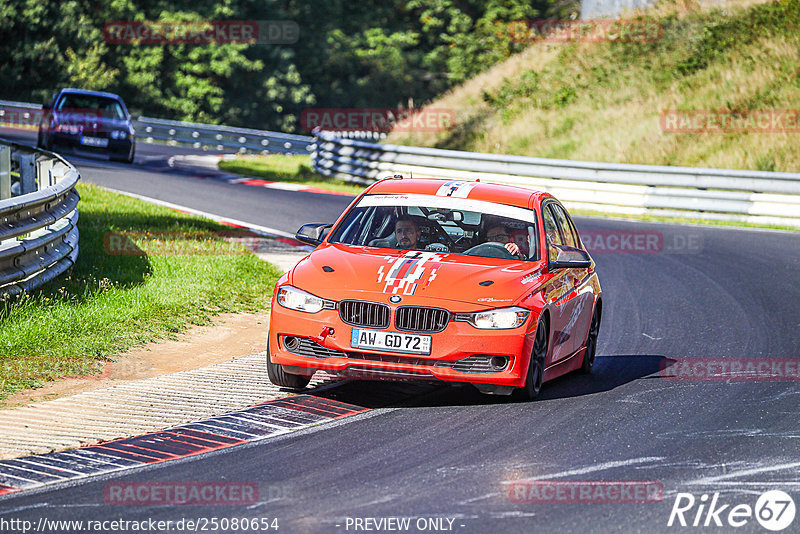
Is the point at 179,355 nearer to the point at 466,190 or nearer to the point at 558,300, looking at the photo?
the point at 466,190

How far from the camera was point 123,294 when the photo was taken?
462 inches

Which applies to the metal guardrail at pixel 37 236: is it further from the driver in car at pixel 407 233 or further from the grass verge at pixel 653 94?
the grass verge at pixel 653 94

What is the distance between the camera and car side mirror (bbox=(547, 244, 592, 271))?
8.90 metres

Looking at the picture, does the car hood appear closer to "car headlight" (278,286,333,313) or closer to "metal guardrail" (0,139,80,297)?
"car headlight" (278,286,333,313)

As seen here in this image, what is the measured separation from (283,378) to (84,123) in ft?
68.6

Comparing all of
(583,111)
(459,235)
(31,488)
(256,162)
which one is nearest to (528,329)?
(459,235)

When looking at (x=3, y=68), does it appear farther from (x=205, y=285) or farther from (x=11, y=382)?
(x=11, y=382)

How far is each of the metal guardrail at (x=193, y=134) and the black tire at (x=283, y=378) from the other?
3353 cm

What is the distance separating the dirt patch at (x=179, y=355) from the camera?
848cm

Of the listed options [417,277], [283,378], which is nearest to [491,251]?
[417,277]

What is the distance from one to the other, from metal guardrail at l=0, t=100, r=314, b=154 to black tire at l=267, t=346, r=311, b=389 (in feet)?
110

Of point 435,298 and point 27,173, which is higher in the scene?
point 435,298

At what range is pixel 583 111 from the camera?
34094 mm

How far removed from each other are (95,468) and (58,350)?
3166mm
